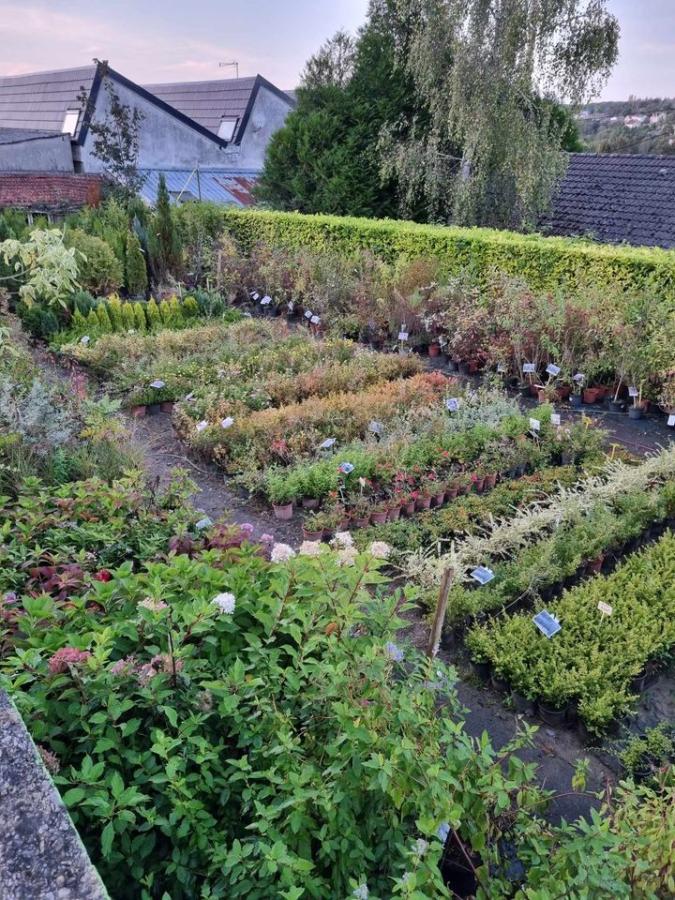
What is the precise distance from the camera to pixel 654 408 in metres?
7.26

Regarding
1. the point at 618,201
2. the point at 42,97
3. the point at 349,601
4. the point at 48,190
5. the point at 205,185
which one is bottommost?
the point at 349,601

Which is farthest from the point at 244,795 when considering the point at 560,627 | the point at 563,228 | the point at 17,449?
the point at 563,228

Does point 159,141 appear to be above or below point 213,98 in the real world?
below

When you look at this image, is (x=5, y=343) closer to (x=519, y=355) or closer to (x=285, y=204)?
(x=519, y=355)

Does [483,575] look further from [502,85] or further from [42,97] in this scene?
[42,97]

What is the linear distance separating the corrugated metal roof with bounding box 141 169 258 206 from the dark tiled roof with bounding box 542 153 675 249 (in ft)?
29.3

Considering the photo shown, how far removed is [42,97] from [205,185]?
353 inches

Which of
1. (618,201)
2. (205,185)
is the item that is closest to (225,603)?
(618,201)

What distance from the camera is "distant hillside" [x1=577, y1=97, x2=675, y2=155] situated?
24.2m

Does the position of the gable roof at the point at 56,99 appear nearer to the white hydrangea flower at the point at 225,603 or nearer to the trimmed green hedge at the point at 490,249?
the trimmed green hedge at the point at 490,249

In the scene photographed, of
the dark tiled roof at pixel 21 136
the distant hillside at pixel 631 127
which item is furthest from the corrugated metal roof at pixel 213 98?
the distant hillside at pixel 631 127

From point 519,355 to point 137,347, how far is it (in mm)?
4773

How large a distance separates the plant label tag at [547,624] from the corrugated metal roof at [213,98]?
23.4 metres

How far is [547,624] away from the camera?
3387mm
